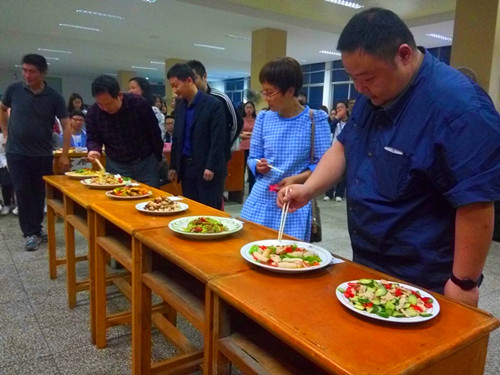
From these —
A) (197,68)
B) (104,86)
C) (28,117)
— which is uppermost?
(197,68)

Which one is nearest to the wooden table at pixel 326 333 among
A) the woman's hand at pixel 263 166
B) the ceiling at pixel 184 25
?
the woman's hand at pixel 263 166

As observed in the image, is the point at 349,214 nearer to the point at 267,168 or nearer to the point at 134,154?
the point at 267,168

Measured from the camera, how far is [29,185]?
10.4ft

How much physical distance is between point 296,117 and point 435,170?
89 centimetres

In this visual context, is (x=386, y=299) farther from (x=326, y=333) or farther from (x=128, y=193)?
(x=128, y=193)

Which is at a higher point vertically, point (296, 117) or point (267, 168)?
point (296, 117)

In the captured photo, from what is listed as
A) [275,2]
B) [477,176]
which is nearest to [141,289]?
[477,176]

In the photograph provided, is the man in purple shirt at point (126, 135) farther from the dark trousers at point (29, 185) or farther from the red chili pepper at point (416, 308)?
the red chili pepper at point (416, 308)

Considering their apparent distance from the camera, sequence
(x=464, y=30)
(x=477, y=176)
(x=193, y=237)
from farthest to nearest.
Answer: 1. (x=464, y=30)
2. (x=193, y=237)
3. (x=477, y=176)

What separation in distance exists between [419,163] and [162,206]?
100 cm

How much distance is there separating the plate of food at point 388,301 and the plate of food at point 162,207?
835 millimetres

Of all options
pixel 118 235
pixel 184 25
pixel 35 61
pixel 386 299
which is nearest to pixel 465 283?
pixel 386 299

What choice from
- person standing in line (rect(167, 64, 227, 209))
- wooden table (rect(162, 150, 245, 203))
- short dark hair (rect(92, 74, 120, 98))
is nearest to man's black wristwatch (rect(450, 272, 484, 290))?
person standing in line (rect(167, 64, 227, 209))

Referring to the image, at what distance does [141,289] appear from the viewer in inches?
53.5
